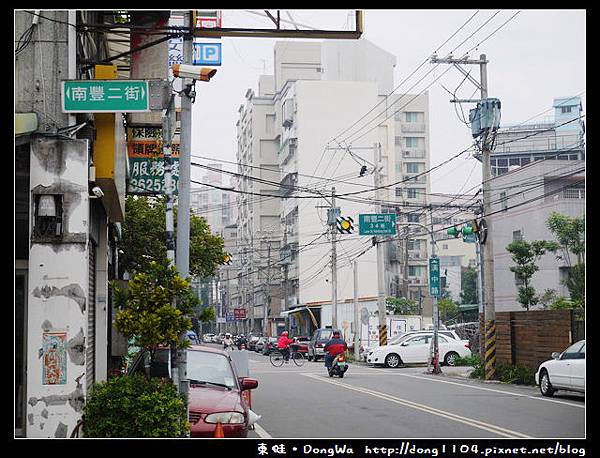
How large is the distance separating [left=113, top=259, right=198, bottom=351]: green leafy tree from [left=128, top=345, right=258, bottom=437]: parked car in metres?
0.79

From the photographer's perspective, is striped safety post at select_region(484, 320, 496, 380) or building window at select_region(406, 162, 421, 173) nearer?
striped safety post at select_region(484, 320, 496, 380)

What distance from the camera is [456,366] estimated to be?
36.5 m

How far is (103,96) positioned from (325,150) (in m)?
57.4

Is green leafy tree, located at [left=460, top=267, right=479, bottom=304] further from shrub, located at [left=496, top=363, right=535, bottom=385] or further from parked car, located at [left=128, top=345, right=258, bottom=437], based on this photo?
parked car, located at [left=128, top=345, right=258, bottom=437]

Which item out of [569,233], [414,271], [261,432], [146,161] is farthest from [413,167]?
[261,432]

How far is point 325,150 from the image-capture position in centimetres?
6875

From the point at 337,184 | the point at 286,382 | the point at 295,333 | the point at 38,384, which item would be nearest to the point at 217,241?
the point at 286,382

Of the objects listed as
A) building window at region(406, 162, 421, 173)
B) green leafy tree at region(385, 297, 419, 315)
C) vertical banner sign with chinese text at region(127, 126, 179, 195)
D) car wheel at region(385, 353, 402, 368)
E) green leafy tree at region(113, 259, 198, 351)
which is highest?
building window at region(406, 162, 421, 173)

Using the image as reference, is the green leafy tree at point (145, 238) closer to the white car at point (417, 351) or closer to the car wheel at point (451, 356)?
the white car at point (417, 351)

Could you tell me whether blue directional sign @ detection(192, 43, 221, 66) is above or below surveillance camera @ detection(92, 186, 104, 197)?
above

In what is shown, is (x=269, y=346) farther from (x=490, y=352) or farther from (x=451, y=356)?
(x=490, y=352)

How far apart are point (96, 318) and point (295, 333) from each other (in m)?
47.5

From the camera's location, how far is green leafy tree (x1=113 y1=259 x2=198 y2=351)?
10.8 m

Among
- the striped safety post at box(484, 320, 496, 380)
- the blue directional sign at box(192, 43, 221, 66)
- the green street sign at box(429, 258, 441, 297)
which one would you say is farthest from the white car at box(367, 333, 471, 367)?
the blue directional sign at box(192, 43, 221, 66)
